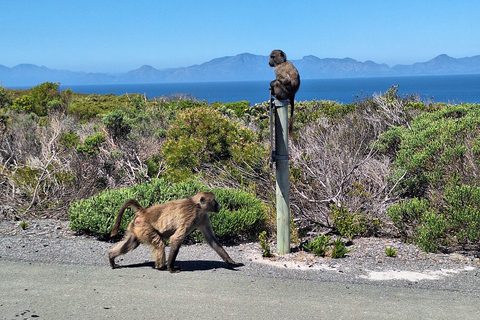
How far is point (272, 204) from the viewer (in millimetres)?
9562

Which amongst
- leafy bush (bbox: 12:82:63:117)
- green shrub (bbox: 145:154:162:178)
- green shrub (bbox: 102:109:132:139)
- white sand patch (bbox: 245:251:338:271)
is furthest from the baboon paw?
leafy bush (bbox: 12:82:63:117)

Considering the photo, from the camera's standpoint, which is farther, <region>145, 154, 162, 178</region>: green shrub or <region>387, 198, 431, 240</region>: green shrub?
<region>145, 154, 162, 178</region>: green shrub

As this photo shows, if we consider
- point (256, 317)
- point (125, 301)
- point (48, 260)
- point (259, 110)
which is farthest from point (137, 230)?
point (259, 110)

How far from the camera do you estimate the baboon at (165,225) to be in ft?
20.6

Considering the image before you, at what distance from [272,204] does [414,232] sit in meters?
2.70

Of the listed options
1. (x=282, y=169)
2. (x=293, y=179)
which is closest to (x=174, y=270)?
(x=282, y=169)

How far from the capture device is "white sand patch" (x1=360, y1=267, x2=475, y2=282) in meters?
6.15

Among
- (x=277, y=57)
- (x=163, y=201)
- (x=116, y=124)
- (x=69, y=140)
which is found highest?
(x=277, y=57)

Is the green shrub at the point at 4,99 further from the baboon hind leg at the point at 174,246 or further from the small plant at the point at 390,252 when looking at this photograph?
the small plant at the point at 390,252

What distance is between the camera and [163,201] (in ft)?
27.8

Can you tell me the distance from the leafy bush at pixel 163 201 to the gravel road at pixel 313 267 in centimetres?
29

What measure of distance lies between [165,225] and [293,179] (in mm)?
3386

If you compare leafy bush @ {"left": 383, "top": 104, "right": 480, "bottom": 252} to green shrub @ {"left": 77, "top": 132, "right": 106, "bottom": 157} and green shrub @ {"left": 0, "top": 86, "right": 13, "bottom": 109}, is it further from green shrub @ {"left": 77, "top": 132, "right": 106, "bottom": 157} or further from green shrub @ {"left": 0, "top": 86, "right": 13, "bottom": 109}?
green shrub @ {"left": 0, "top": 86, "right": 13, "bottom": 109}

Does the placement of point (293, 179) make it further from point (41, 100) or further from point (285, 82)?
point (41, 100)
